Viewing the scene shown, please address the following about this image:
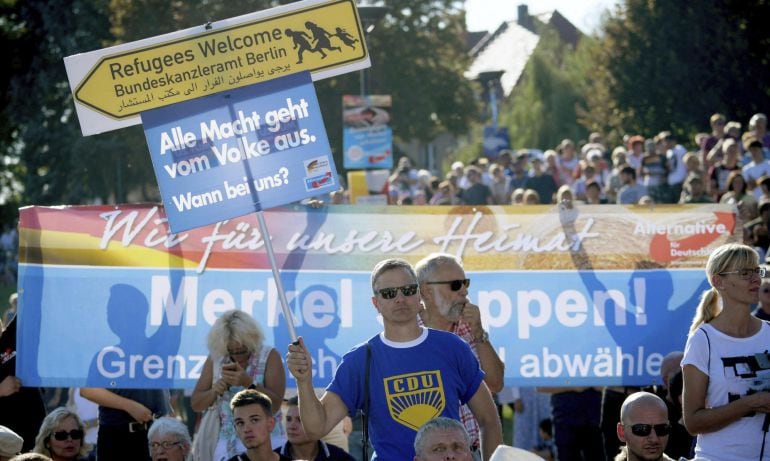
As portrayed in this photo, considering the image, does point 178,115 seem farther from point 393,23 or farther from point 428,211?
point 393,23

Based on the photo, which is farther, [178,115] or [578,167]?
[578,167]

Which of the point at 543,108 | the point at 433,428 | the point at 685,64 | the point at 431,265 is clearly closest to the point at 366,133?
the point at 431,265

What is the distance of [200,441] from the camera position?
26.5ft

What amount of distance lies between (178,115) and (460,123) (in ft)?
125

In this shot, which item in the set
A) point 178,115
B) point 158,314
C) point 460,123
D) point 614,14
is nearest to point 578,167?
point 158,314

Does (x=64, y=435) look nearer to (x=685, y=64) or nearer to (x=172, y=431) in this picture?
(x=172, y=431)

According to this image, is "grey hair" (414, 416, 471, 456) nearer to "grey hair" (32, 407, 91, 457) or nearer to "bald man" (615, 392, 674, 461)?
"bald man" (615, 392, 674, 461)

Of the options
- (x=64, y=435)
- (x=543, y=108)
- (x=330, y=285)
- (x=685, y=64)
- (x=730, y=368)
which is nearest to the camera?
(x=730, y=368)

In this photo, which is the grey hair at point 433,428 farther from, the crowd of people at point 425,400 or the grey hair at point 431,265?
the grey hair at point 431,265

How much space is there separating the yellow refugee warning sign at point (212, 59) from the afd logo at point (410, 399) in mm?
1899

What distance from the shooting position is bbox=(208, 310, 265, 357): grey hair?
7.96m

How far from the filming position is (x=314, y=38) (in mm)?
7051

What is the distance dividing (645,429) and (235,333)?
8.75ft

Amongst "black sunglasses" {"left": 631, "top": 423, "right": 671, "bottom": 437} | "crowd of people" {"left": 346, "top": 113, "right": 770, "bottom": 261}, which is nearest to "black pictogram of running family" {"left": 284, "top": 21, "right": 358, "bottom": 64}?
"black sunglasses" {"left": 631, "top": 423, "right": 671, "bottom": 437}
